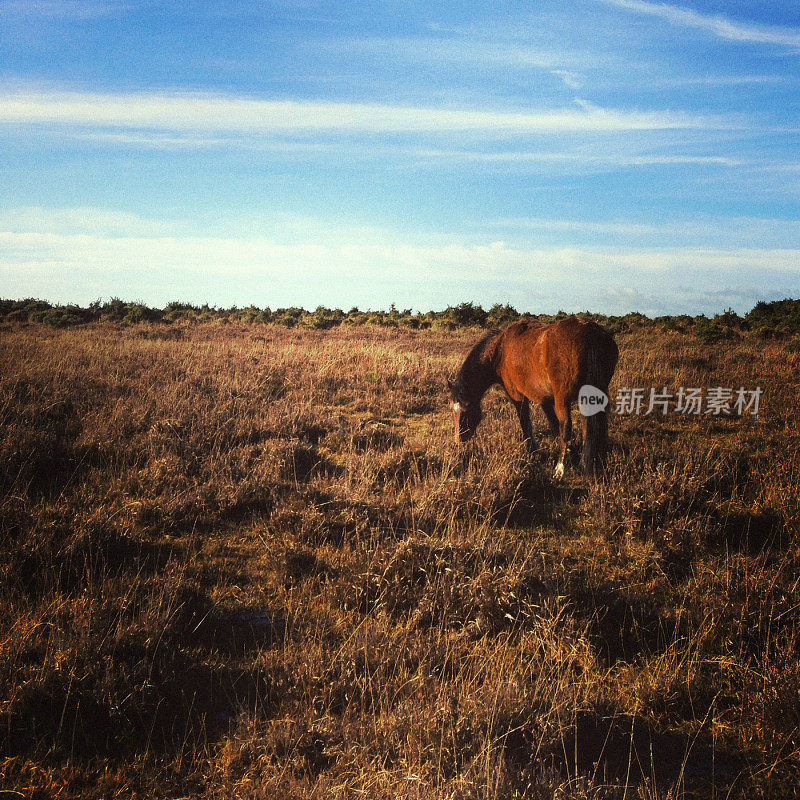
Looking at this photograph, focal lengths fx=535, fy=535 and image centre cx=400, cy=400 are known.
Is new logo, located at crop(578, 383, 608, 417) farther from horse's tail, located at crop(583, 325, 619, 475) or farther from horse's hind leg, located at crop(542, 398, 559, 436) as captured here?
horse's hind leg, located at crop(542, 398, 559, 436)

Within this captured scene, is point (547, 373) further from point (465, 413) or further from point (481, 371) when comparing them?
point (465, 413)

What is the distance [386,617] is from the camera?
3.64 metres

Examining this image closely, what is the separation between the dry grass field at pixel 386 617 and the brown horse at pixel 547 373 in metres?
0.41

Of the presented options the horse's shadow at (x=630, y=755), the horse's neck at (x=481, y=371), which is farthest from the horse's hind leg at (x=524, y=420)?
the horse's shadow at (x=630, y=755)

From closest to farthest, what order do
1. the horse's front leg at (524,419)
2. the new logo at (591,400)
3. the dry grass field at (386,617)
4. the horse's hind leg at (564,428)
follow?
Answer: the dry grass field at (386,617) < the new logo at (591,400) < the horse's hind leg at (564,428) < the horse's front leg at (524,419)

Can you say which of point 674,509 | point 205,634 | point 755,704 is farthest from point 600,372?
point 205,634

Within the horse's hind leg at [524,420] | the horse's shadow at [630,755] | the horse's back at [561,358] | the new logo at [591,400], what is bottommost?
the horse's shadow at [630,755]

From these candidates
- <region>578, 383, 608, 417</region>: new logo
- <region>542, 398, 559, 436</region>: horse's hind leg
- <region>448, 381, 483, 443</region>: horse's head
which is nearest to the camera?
<region>578, 383, 608, 417</region>: new logo

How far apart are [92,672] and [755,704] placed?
3.60 meters

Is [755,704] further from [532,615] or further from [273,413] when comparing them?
[273,413]

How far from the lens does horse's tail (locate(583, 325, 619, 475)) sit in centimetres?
632

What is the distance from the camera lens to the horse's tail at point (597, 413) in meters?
6.32

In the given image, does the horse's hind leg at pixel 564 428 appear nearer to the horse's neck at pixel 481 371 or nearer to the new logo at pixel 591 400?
the new logo at pixel 591 400

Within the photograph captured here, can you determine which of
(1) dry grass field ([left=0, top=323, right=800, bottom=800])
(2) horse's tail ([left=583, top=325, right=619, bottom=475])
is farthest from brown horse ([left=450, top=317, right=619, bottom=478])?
(1) dry grass field ([left=0, top=323, right=800, bottom=800])
